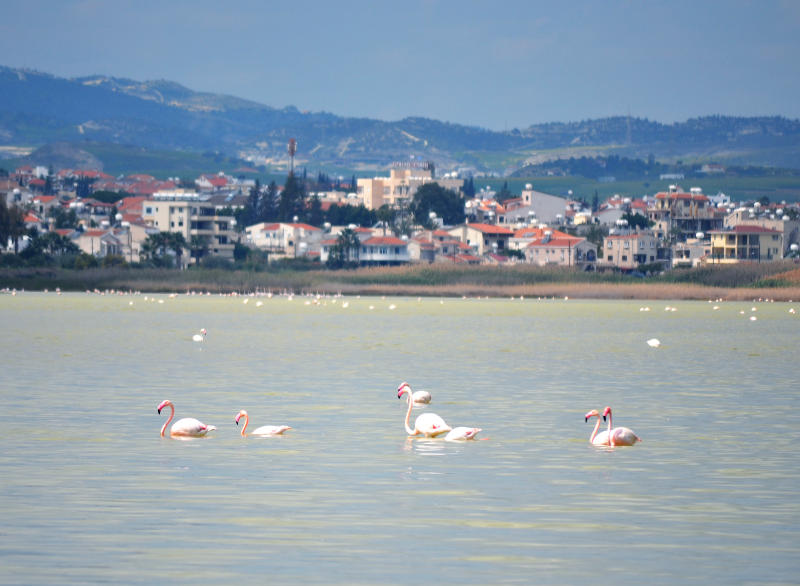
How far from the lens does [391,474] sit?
18641mm

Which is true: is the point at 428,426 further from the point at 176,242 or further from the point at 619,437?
the point at 176,242

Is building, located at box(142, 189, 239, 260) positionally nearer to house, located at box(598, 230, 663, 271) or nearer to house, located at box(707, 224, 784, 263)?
house, located at box(598, 230, 663, 271)

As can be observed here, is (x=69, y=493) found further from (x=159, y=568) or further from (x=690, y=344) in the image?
(x=690, y=344)

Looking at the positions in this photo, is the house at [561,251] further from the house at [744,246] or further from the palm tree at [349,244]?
the palm tree at [349,244]

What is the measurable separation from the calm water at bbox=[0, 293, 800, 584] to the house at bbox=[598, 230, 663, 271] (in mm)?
115637

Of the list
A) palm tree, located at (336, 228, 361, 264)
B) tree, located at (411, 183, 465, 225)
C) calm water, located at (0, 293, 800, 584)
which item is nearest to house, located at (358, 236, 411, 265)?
palm tree, located at (336, 228, 361, 264)

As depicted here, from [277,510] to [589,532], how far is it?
3.53 meters

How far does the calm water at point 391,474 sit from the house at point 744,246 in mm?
113565

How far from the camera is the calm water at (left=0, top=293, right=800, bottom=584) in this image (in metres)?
13.4

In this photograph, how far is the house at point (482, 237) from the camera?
566 feet

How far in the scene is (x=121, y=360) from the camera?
40.4 m

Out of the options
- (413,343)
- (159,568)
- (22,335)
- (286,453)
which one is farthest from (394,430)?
(22,335)

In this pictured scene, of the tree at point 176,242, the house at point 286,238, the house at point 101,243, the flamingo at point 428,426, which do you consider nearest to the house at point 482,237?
the house at point 286,238

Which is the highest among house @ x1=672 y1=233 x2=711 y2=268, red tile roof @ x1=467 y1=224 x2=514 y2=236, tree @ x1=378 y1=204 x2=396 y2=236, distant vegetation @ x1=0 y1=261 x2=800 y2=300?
tree @ x1=378 y1=204 x2=396 y2=236
